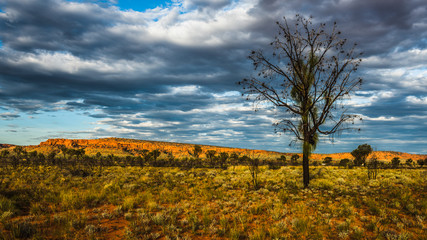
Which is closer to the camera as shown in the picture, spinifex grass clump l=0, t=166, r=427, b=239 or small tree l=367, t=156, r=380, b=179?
spinifex grass clump l=0, t=166, r=427, b=239

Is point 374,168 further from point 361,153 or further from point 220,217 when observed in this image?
point 361,153

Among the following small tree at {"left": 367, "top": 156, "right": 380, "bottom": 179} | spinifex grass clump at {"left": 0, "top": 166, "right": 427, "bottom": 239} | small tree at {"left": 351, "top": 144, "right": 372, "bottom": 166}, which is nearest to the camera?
spinifex grass clump at {"left": 0, "top": 166, "right": 427, "bottom": 239}

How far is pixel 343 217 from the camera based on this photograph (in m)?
9.33

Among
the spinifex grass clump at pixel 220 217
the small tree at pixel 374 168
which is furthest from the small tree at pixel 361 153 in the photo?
the spinifex grass clump at pixel 220 217

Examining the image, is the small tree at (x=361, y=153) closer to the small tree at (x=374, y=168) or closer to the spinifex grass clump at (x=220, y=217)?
the small tree at (x=374, y=168)

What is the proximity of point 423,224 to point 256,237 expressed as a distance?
6.69 meters

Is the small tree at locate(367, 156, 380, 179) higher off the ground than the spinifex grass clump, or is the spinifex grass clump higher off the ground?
the small tree at locate(367, 156, 380, 179)

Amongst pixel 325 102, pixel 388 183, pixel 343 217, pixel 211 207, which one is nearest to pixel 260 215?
pixel 211 207

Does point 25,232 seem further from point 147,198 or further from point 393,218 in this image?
point 393,218

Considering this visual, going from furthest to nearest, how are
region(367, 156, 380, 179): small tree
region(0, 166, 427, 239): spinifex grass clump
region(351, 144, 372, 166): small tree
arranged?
region(351, 144, 372, 166): small tree
region(367, 156, 380, 179): small tree
region(0, 166, 427, 239): spinifex grass clump

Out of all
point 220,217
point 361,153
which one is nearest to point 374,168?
point 220,217

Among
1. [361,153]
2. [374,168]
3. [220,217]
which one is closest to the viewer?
[220,217]

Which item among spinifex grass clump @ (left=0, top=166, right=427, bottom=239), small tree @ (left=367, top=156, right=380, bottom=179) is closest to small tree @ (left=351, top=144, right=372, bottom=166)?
small tree @ (left=367, top=156, right=380, bottom=179)

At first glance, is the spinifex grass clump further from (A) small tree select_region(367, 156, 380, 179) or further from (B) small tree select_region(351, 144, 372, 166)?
(B) small tree select_region(351, 144, 372, 166)
